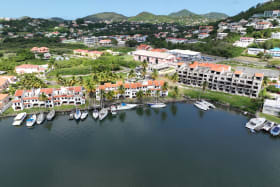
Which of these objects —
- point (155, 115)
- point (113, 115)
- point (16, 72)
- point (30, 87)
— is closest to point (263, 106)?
point (155, 115)

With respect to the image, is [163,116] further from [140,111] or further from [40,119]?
[40,119]

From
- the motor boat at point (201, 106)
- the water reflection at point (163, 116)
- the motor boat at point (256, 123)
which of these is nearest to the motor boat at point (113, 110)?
the water reflection at point (163, 116)

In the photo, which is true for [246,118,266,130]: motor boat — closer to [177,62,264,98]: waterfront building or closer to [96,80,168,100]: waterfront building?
[177,62,264,98]: waterfront building

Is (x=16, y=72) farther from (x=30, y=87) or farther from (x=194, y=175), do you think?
(x=194, y=175)

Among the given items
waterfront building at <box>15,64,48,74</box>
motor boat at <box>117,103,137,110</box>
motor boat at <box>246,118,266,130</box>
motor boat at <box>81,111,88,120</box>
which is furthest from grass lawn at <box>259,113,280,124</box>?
waterfront building at <box>15,64,48,74</box>

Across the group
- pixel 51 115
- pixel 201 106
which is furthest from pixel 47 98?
pixel 201 106

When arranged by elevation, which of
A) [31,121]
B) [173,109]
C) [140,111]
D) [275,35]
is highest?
[275,35]

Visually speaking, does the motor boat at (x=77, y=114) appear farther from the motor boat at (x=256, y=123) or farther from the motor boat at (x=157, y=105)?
the motor boat at (x=256, y=123)
